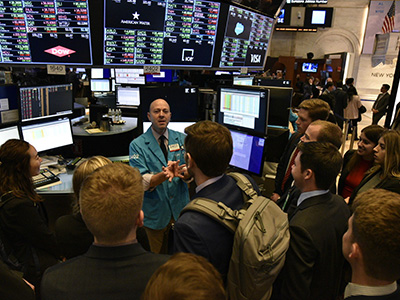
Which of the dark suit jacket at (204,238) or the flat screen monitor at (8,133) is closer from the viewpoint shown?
the dark suit jacket at (204,238)

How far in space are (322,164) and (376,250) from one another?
62cm

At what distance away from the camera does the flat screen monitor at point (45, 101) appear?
3.00 meters

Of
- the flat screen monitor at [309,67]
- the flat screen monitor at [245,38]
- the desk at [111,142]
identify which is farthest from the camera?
the flat screen monitor at [309,67]

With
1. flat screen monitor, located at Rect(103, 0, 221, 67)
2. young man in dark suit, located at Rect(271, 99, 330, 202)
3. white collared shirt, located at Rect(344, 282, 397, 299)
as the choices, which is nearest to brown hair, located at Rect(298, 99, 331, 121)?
young man in dark suit, located at Rect(271, 99, 330, 202)

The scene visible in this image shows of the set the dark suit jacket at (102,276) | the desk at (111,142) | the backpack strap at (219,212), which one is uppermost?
the backpack strap at (219,212)

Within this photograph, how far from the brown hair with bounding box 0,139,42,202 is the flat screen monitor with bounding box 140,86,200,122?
1.35m

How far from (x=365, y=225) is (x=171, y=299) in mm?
773

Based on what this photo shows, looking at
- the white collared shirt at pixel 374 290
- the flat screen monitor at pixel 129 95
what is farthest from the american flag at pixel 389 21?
the white collared shirt at pixel 374 290

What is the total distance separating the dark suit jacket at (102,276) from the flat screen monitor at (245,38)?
3.12 metres

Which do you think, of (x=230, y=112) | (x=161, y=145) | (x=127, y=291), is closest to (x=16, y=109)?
(x=161, y=145)

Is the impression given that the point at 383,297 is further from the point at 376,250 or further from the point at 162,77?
the point at 162,77

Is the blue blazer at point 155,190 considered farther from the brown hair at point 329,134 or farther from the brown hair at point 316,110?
the brown hair at point 316,110

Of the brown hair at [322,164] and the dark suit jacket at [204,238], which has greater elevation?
the brown hair at [322,164]

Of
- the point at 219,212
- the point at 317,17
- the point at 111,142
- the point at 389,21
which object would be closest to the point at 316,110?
the point at 219,212
